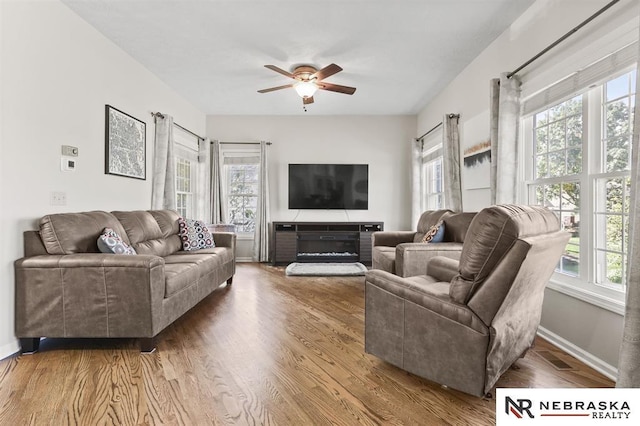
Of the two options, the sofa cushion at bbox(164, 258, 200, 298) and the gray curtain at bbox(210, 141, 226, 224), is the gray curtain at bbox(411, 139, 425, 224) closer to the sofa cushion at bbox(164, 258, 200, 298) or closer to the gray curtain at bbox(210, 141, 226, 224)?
the gray curtain at bbox(210, 141, 226, 224)

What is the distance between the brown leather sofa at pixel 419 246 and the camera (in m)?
3.20

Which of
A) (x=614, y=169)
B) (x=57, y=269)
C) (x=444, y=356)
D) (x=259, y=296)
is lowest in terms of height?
(x=259, y=296)

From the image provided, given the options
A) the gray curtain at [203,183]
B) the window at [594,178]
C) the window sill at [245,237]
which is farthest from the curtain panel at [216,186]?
the window at [594,178]

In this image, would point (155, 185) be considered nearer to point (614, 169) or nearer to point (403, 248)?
point (403, 248)

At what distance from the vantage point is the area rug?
15.8ft

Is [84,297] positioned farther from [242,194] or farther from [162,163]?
[242,194]

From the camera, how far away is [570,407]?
1.22m

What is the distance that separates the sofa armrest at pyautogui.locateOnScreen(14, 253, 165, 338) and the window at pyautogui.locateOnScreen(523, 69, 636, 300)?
304 cm

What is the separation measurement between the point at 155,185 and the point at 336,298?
8.79ft

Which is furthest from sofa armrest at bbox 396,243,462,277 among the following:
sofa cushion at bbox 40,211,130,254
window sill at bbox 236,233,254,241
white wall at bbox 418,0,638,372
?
window sill at bbox 236,233,254,241

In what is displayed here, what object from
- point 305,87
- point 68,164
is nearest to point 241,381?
point 68,164

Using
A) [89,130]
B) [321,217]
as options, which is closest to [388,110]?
[321,217]

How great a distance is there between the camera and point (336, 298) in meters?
3.62

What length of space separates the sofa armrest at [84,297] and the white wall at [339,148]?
3.96 m
